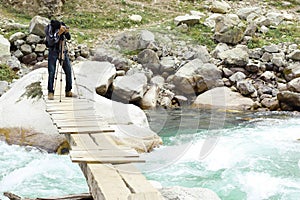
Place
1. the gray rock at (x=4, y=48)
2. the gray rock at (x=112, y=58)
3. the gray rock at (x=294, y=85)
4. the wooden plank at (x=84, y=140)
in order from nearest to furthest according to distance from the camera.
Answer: the wooden plank at (x=84, y=140) → the gray rock at (x=294, y=85) → the gray rock at (x=4, y=48) → the gray rock at (x=112, y=58)

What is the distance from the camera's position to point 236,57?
51.9 feet

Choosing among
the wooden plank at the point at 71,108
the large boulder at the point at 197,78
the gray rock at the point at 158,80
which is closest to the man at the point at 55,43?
the wooden plank at the point at 71,108

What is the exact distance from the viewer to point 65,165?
317 inches

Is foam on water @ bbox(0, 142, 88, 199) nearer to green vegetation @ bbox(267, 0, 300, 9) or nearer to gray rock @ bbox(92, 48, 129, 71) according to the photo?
gray rock @ bbox(92, 48, 129, 71)

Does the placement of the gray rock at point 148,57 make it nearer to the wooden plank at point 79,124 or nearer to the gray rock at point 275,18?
the gray rock at point 275,18

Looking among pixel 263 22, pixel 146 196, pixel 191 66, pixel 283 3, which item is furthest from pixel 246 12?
pixel 146 196

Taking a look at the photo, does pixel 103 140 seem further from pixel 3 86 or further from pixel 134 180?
pixel 3 86

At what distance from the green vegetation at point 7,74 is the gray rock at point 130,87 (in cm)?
346

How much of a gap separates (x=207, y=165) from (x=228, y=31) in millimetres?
10760

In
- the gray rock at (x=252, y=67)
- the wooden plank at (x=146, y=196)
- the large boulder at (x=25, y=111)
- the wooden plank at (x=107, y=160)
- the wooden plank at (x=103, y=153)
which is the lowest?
the gray rock at (x=252, y=67)

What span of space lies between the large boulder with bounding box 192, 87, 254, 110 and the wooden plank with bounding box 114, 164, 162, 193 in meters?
8.80

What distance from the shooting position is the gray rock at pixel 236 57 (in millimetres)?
15812

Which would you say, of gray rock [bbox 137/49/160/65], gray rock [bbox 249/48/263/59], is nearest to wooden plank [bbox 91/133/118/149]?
gray rock [bbox 137/49/160/65]

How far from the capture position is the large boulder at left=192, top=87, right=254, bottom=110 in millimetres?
13848
